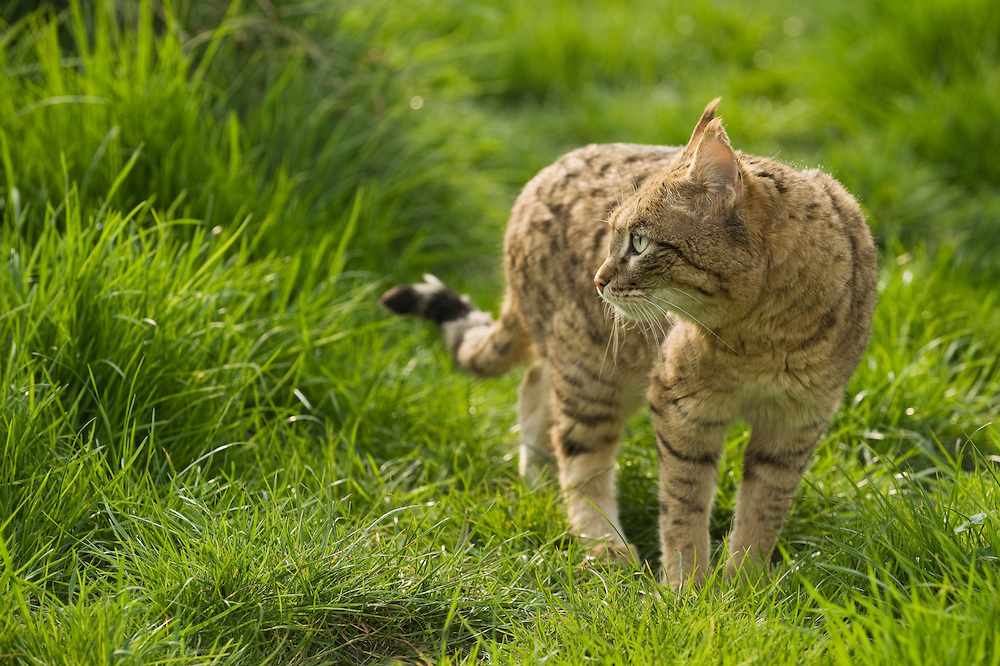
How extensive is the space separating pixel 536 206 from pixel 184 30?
2.46 metres

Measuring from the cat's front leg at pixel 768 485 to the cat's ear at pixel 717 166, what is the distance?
2.52ft

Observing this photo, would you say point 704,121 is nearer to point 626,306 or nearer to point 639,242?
point 639,242

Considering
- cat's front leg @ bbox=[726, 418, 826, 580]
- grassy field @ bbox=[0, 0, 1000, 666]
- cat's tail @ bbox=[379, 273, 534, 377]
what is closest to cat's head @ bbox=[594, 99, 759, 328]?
cat's front leg @ bbox=[726, 418, 826, 580]

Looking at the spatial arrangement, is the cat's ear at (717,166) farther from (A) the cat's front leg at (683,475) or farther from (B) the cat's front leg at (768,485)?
(B) the cat's front leg at (768,485)

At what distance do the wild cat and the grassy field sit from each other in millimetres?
228

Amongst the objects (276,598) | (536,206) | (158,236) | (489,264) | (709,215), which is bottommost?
(489,264)

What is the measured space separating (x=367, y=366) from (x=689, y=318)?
1.50 metres

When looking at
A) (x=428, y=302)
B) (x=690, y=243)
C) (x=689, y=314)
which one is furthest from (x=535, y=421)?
(x=690, y=243)

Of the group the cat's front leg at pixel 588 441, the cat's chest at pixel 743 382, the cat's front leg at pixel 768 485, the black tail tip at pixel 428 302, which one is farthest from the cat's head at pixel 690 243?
the black tail tip at pixel 428 302

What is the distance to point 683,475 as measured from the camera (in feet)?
9.18

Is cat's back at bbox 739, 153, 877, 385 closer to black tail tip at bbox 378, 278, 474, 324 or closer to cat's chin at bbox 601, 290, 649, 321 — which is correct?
cat's chin at bbox 601, 290, 649, 321

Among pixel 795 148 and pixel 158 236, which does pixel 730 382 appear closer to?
pixel 158 236

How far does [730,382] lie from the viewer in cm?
262

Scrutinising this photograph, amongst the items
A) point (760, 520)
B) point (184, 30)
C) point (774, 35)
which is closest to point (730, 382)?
point (760, 520)
